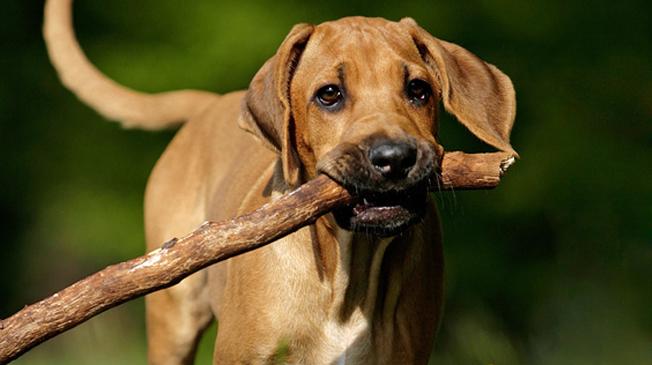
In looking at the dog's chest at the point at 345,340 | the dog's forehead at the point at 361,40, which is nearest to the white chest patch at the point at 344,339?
the dog's chest at the point at 345,340

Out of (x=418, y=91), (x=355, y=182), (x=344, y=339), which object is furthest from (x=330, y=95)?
(x=344, y=339)

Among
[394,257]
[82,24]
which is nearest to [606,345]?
[394,257]

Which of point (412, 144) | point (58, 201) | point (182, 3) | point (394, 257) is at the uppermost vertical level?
point (412, 144)

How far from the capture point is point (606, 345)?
22.5 ft

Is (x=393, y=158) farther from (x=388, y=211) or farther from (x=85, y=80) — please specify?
(x=85, y=80)

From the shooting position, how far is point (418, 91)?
210 inches

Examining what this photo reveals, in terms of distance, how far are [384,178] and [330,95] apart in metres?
0.61

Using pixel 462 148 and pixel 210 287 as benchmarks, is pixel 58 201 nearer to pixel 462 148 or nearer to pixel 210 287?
pixel 462 148

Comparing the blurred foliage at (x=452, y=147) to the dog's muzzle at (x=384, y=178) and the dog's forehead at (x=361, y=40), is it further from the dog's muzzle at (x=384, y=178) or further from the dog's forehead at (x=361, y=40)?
the dog's muzzle at (x=384, y=178)

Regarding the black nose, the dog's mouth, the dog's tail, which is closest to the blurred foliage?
the dog's tail

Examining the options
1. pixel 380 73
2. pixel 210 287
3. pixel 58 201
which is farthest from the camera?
pixel 58 201

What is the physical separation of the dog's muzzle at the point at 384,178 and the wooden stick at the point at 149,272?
26 centimetres

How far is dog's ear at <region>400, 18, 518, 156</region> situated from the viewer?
5430 mm

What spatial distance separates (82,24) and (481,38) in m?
3.35
